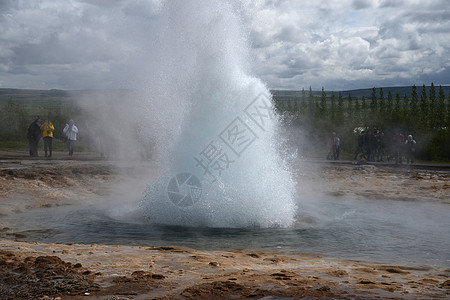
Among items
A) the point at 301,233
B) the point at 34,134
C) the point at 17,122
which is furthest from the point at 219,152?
the point at 17,122

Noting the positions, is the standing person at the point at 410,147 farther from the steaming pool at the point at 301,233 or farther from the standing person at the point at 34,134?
the standing person at the point at 34,134

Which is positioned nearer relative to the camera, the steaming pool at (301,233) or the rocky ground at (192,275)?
the rocky ground at (192,275)

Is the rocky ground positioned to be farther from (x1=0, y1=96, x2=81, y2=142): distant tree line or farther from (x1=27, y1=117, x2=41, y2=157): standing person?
(x1=0, y1=96, x2=81, y2=142): distant tree line

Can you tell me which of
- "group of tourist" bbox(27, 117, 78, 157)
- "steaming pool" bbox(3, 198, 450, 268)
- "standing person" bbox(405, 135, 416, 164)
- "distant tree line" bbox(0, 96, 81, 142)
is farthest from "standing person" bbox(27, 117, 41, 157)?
"standing person" bbox(405, 135, 416, 164)

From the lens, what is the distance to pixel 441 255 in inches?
217

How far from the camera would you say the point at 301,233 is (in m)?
6.70

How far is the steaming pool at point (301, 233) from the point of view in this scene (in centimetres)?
573

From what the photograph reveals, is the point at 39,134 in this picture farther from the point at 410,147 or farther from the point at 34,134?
the point at 410,147

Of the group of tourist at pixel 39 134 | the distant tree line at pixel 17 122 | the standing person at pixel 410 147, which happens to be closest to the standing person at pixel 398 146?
the standing person at pixel 410 147

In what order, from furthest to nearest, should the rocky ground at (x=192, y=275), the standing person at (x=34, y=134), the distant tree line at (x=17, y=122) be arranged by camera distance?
the distant tree line at (x=17, y=122) → the standing person at (x=34, y=134) → the rocky ground at (x=192, y=275)

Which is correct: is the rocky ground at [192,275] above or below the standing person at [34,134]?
below

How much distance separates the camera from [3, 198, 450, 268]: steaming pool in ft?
18.8

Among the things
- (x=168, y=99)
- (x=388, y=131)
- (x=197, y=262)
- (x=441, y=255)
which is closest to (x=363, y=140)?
(x=388, y=131)

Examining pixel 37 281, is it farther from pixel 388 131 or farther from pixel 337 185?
pixel 388 131
